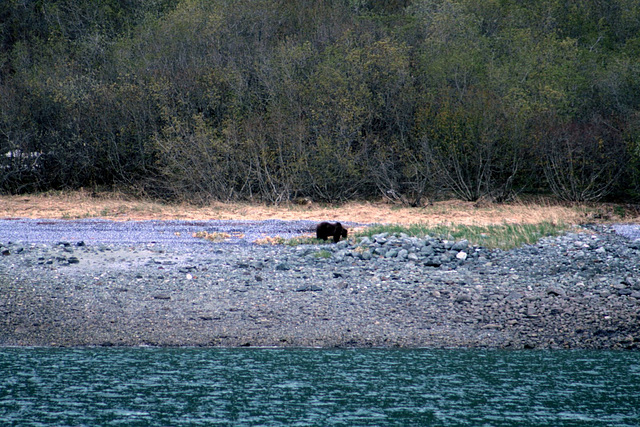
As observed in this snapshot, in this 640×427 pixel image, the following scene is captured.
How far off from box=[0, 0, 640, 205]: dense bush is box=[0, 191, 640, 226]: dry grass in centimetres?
118

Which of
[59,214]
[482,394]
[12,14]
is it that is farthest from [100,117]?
[482,394]

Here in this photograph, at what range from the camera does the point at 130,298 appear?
11.6 metres

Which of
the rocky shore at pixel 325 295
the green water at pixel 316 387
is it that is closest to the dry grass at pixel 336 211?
the rocky shore at pixel 325 295

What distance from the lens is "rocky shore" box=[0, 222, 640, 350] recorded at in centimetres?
1045

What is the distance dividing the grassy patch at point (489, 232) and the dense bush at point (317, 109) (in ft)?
24.2

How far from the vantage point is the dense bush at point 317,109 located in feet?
79.6

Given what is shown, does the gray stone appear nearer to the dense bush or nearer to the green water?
the green water

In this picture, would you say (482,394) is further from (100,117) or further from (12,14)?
(12,14)

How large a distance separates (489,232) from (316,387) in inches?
322

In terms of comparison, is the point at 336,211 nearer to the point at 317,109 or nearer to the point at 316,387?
the point at 317,109

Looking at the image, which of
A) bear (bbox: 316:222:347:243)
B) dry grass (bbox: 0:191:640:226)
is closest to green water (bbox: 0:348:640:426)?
bear (bbox: 316:222:347:243)

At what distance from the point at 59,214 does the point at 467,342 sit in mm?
14711

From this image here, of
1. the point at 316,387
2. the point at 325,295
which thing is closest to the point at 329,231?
the point at 325,295

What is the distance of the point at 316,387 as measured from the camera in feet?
28.7
